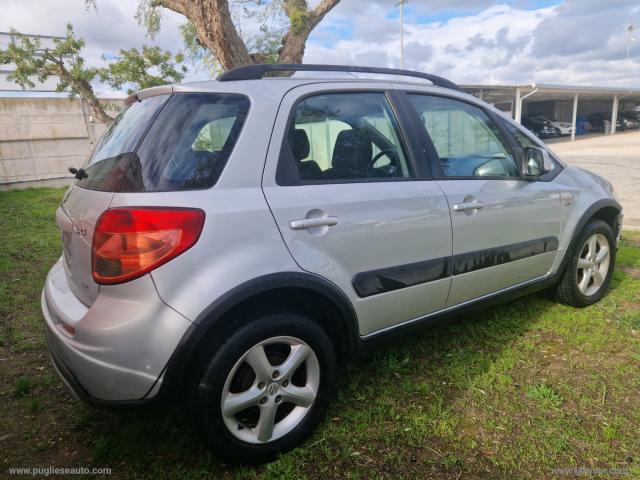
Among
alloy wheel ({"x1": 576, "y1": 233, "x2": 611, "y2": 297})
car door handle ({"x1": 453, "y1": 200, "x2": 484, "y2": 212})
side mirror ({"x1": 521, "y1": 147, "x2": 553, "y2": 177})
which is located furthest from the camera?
alloy wheel ({"x1": 576, "y1": 233, "x2": 611, "y2": 297})

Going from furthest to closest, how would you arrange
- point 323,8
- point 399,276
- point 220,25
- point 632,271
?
point 323,8 < point 220,25 < point 632,271 < point 399,276

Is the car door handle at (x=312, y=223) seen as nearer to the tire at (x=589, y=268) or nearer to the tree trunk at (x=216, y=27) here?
the tire at (x=589, y=268)

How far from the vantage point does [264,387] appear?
1971 millimetres

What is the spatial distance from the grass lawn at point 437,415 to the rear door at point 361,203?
1.58ft

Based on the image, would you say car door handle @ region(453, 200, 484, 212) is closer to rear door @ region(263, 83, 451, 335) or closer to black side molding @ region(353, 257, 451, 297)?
rear door @ region(263, 83, 451, 335)

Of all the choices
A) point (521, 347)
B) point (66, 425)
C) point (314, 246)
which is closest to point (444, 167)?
point (314, 246)

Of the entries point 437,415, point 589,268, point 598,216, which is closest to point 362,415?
point 437,415

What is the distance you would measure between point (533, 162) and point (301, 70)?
1.71m

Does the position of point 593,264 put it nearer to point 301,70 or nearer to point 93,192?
point 301,70

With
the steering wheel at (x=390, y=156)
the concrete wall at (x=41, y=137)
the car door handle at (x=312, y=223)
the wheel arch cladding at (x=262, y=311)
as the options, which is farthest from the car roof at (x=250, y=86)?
the concrete wall at (x=41, y=137)

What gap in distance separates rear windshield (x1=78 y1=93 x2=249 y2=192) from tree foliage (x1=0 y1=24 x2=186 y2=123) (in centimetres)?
934

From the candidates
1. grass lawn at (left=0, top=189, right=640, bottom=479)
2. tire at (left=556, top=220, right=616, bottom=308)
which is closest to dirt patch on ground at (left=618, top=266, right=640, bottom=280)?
tire at (left=556, top=220, right=616, bottom=308)

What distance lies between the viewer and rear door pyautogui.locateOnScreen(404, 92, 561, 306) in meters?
2.63

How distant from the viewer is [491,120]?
120 inches
